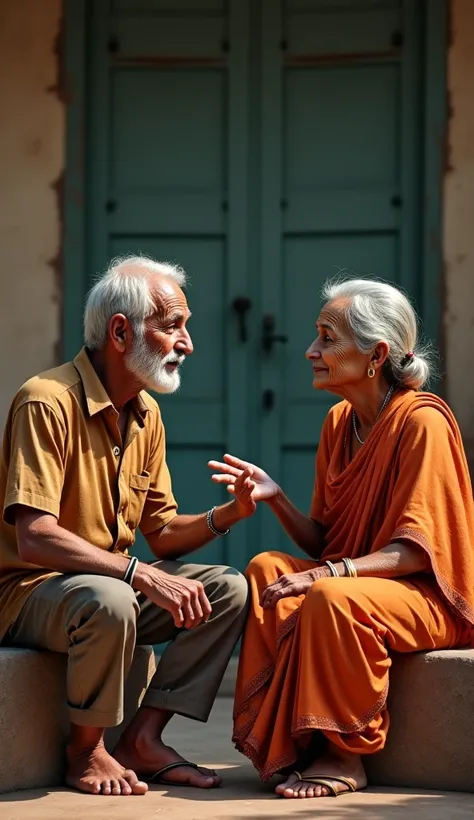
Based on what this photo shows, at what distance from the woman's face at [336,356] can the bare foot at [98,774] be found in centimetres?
124

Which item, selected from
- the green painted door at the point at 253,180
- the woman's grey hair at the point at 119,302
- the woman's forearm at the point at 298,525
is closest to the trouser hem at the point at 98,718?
the woman's forearm at the point at 298,525

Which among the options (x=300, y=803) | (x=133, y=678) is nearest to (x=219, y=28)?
(x=133, y=678)

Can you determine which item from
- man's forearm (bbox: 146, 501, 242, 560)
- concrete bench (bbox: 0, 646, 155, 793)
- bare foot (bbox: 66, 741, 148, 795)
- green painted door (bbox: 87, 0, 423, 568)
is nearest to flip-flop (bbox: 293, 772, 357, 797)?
bare foot (bbox: 66, 741, 148, 795)

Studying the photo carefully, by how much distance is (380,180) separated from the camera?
6367mm

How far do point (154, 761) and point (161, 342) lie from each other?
3.84 feet

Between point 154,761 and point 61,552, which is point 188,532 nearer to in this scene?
→ point 61,552

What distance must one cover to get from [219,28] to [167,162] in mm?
644

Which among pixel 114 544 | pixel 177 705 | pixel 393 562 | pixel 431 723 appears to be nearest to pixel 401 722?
pixel 431 723

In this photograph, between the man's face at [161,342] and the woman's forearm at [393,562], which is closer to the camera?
the woman's forearm at [393,562]

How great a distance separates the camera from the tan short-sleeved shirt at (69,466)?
377 cm

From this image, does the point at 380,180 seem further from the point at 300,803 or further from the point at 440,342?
the point at 300,803

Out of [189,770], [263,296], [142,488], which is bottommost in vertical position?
[189,770]

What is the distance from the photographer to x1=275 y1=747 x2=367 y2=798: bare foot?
3666 millimetres

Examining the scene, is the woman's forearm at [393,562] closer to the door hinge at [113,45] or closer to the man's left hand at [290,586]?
the man's left hand at [290,586]
